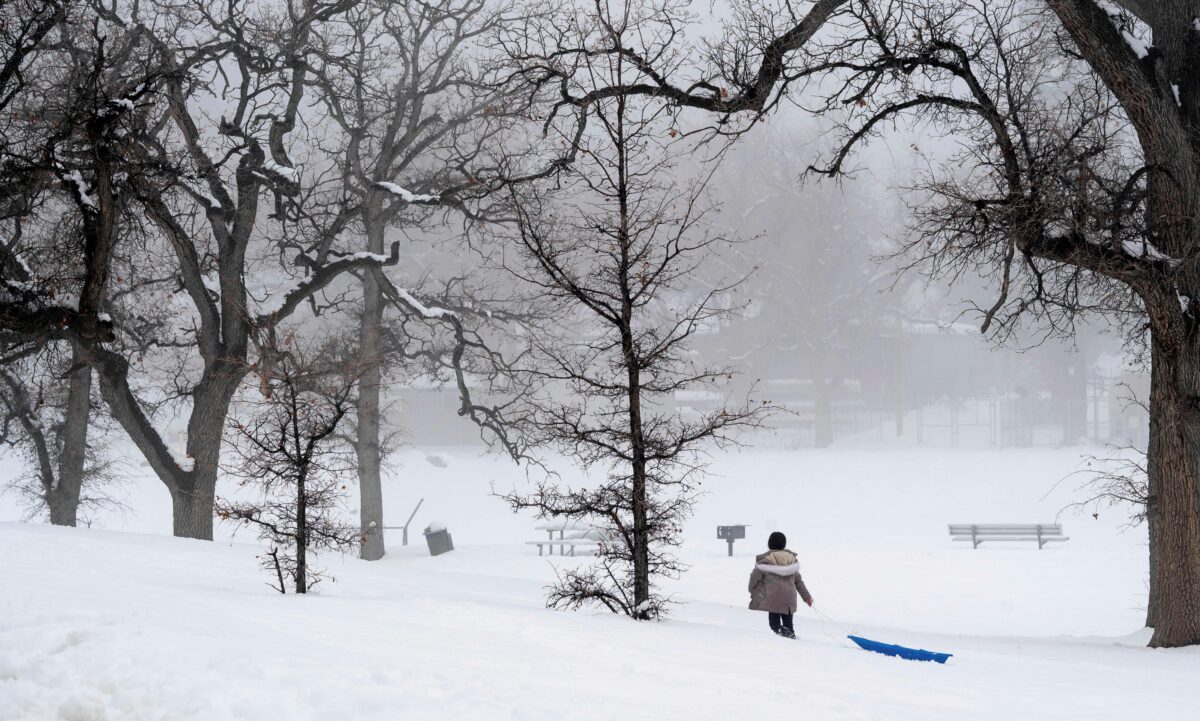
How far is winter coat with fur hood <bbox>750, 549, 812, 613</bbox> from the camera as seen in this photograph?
12641 millimetres

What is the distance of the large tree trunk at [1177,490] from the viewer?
12.4 metres

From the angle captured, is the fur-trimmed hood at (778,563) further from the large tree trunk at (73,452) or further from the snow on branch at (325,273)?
the large tree trunk at (73,452)

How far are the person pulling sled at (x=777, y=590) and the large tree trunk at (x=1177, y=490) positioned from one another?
4062 millimetres

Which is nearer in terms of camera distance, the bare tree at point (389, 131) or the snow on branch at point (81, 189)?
the snow on branch at point (81, 189)

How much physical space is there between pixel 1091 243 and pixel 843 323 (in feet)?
124

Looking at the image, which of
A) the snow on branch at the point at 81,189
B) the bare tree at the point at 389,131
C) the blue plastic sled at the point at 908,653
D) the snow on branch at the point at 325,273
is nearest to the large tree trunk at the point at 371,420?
the bare tree at the point at 389,131

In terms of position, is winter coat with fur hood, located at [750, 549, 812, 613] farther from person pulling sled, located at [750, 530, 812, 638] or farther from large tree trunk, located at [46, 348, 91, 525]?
large tree trunk, located at [46, 348, 91, 525]

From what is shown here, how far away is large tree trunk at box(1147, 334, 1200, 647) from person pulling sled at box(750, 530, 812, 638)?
406 centimetres

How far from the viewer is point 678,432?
1273 centimetres

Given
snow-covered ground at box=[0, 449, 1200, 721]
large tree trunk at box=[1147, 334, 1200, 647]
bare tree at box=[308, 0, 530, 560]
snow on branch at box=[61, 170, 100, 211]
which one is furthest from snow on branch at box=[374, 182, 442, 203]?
large tree trunk at box=[1147, 334, 1200, 647]

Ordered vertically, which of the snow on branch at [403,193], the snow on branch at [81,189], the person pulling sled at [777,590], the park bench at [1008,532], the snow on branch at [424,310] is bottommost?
the park bench at [1008,532]

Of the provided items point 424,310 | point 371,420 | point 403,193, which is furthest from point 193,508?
point 371,420

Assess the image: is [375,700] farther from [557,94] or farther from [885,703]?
[557,94]

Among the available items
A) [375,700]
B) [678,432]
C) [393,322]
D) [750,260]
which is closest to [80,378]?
[393,322]
